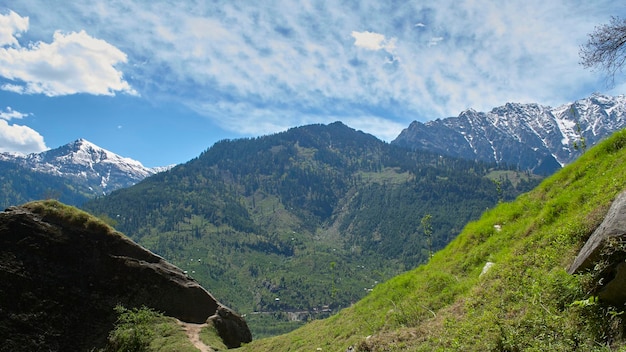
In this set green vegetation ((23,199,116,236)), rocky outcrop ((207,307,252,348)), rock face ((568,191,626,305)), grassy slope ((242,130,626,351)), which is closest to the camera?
rock face ((568,191,626,305))

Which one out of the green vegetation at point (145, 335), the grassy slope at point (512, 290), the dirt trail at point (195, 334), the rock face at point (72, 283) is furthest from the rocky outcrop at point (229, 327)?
the grassy slope at point (512, 290)

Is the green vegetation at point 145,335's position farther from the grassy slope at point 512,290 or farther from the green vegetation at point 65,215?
the green vegetation at point 65,215

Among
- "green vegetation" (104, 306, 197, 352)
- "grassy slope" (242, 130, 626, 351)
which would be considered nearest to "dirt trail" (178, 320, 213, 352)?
"green vegetation" (104, 306, 197, 352)

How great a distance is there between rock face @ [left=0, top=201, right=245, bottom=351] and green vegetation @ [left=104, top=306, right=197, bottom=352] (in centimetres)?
274

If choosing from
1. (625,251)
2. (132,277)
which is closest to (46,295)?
(132,277)

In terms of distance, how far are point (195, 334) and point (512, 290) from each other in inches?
966

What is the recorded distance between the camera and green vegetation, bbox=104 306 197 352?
1006 inches

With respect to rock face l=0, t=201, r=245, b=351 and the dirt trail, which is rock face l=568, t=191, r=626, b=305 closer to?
the dirt trail

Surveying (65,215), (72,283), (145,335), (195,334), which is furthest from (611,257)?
(65,215)

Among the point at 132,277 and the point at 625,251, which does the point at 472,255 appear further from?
the point at 132,277

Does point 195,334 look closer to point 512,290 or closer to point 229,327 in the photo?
point 229,327

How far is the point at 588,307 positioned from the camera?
8773 mm

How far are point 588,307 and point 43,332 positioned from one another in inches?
1341

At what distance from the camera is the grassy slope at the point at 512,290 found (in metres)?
9.15
